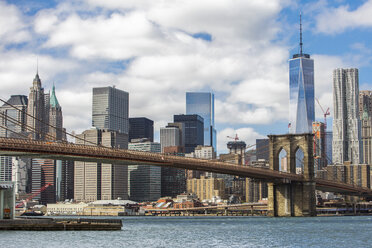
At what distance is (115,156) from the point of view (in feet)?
212

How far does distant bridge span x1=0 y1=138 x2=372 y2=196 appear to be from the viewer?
183ft

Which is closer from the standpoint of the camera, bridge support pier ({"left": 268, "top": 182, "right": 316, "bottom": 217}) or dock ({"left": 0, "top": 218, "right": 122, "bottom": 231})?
dock ({"left": 0, "top": 218, "right": 122, "bottom": 231})

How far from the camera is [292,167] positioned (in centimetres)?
9738

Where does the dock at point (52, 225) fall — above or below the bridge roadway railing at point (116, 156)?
below

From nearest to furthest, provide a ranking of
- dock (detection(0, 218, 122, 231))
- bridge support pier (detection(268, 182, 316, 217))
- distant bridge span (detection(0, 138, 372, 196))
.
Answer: dock (detection(0, 218, 122, 231)) < distant bridge span (detection(0, 138, 372, 196)) < bridge support pier (detection(268, 182, 316, 217))

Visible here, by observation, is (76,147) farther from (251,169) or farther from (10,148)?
(251,169)

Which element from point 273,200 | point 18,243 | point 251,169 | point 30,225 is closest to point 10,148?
point 30,225

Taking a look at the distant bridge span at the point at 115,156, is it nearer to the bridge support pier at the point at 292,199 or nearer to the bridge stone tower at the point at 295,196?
the bridge stone tower at the point at 295,196

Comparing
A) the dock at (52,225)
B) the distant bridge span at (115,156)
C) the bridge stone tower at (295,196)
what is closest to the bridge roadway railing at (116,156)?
the distant bridge span at (115,156)

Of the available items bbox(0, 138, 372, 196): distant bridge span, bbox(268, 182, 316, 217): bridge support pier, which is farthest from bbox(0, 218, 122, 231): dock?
bbox(268, 182, 316, 217): bridge support pier

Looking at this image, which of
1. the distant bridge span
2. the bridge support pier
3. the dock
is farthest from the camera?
the bridge support pier

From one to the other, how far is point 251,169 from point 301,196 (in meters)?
13.8

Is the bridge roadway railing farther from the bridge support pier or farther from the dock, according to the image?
the dock

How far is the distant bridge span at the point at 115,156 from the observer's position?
55.7m
